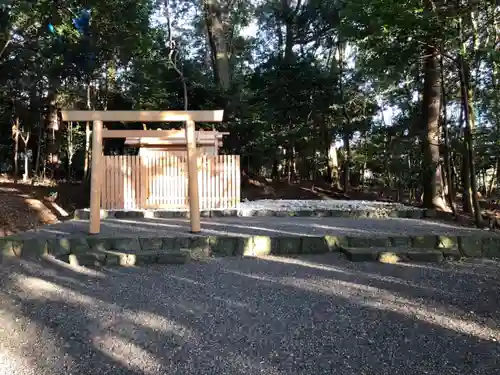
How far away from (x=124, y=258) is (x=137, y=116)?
2238 millimetres

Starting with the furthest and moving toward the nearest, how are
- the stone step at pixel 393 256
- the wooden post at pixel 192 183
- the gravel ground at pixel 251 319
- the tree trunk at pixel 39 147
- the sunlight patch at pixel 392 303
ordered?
the tree trunk at pixel 39 147 → the wooden post at pixel 192 183 → the stone step at pixel 393 256 → the sunlight patch at pixel 392 303 → the gravel ground at pixel 251 319

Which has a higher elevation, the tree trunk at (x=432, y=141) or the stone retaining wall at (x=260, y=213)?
the tree trunk at (x=432, y=141)

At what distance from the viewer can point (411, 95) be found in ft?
45.9

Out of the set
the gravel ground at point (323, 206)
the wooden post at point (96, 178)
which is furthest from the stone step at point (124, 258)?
the gravel ground at point (323, 206)

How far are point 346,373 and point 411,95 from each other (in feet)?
43.6

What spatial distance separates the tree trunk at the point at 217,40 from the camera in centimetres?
1480

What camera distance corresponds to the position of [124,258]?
16.1ft

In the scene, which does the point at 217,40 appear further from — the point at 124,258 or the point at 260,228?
the point at 124,258

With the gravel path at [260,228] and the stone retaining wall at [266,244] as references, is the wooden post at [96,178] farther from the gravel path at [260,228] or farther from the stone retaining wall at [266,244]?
the stone retaining wall at [266,244]

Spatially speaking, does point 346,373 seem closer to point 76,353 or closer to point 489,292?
point 76,353

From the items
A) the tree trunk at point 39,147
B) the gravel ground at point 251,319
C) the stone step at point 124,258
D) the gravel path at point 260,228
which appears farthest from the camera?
the tree trunk at point 39,147

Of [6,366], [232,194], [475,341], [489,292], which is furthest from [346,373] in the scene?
[232,194]

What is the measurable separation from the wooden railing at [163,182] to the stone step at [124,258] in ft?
14.2

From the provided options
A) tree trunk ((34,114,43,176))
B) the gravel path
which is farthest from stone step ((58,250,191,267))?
tree trunk ((34,114,43,176))
